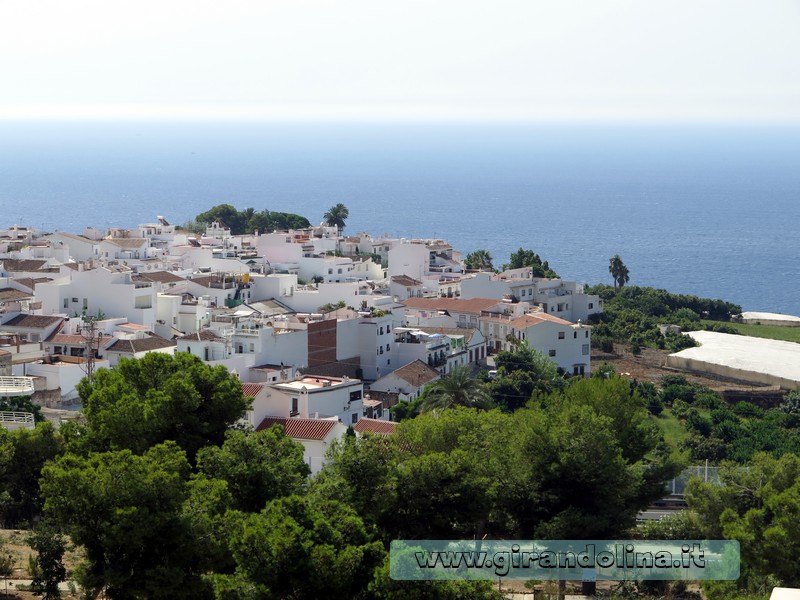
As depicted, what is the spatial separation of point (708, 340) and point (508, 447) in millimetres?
29990

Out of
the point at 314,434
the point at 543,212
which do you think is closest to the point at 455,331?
the point at 314,434

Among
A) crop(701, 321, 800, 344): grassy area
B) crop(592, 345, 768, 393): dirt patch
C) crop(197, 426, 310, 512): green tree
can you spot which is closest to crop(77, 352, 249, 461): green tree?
crop(197, 426, 310, 512): green tree

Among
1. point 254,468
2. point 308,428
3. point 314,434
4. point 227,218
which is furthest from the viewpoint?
point 227,218

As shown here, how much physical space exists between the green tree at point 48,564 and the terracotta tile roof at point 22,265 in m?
28.4

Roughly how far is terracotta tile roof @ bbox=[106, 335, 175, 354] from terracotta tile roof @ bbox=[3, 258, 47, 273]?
37.6 feet

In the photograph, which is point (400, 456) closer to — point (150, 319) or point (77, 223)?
point (150, 319)

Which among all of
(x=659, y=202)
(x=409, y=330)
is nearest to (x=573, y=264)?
(x=409, y=330)

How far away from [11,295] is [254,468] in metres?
24.7

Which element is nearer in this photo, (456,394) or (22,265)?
(456,394)

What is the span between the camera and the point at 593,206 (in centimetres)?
15062

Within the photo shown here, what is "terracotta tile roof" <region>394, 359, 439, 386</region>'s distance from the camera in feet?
121

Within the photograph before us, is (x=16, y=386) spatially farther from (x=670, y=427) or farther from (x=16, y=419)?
(x=670, y=427)

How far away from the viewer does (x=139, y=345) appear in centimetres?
3519

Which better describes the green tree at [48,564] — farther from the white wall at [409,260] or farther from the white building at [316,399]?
the white wall at [409,260]
